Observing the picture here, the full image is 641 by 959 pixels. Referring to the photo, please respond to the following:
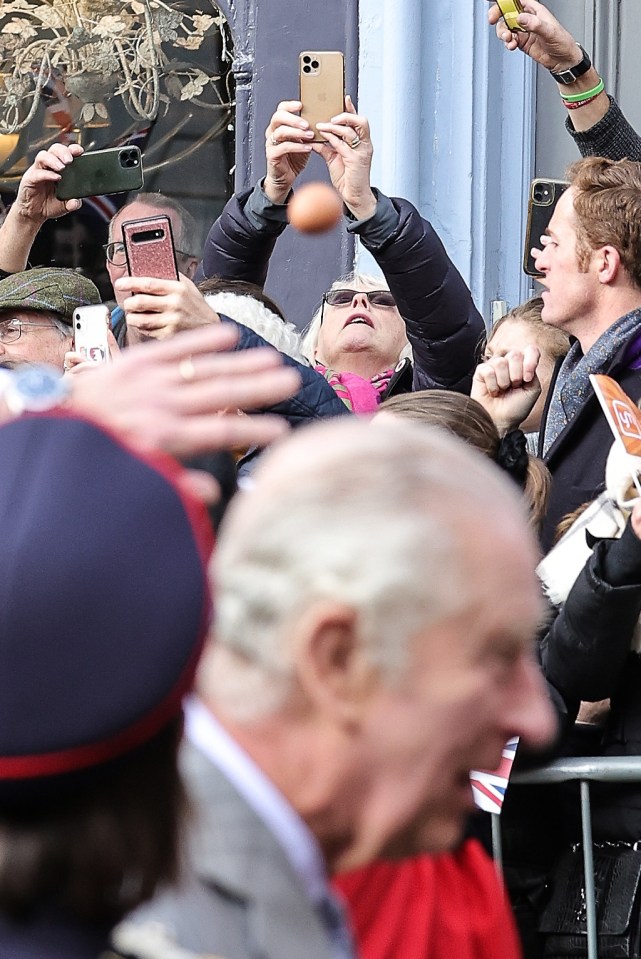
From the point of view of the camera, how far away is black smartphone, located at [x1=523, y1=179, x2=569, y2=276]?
13.2 ft

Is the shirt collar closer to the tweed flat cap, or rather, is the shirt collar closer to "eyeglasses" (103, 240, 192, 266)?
the tweed flat cap

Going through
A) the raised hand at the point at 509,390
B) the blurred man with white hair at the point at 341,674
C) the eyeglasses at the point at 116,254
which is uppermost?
the blurred man with white hair at the point at 341,674

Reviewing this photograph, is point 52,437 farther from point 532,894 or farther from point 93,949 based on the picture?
point 532,894

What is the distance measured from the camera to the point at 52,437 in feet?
3.59

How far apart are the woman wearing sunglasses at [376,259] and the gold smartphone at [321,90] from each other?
3 cm

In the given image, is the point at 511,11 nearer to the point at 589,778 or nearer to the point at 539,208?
the point at 539,208

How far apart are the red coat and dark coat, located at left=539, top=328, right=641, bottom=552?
69.3 inches

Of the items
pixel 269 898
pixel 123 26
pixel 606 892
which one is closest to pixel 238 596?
pixel 269 898

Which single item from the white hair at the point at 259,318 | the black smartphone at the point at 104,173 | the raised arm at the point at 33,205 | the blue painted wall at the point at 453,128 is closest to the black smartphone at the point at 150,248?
the white hair at the point at 259,318

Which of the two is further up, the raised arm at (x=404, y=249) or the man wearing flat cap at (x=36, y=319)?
the raised arm at (x=404, y=249)

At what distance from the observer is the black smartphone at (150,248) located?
2986 mm

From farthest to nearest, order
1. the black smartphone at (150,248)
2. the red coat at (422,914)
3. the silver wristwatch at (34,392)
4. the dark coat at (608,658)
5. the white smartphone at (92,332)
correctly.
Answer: the white smartphone at (92,332) < the black smartphone at (150,248) < the dark coat at (608,658) < the red coat at (422,914) < the silver wristwatch at (34,392)

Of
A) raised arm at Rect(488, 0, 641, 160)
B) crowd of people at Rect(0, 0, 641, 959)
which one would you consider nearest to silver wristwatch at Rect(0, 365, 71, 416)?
crowd of people at Rect(0, 0, 641, 959)

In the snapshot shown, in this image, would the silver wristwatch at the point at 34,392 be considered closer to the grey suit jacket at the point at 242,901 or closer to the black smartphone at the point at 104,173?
the grey suit jacket at the point at 242,901
